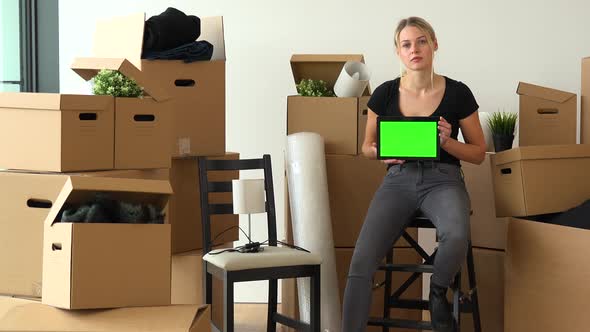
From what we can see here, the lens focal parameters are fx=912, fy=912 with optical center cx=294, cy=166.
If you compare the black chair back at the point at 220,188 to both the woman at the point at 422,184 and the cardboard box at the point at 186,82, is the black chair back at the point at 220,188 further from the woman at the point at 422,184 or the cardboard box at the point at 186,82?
the woman at the point at 422,184

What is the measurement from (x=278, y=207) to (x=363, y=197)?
788 millimetres

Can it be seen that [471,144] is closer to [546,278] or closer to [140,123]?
[546,278]

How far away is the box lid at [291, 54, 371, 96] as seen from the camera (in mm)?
3938

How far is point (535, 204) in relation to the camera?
3.26 meters

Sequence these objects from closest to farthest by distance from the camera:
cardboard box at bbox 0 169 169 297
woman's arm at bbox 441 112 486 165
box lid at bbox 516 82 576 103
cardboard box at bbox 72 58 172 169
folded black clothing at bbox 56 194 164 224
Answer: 1. folded black clothing at bbox 56 194 164 224
2. cardboard box at bbox 0 169 169 297
3. cardboard box at bbox 72 58 172 169
4. woman's arm at bbox 441 112 486 165
5. box lid at bbox 516 82 576 103

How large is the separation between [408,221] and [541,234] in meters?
0.46

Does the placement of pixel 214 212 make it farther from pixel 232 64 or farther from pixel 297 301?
pixel 232 64

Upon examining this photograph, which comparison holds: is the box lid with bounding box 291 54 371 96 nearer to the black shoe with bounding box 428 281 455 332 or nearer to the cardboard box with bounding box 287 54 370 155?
the cardboard box with bounding box 287 54 370 155

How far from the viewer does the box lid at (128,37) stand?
Answer: 11.8 ft

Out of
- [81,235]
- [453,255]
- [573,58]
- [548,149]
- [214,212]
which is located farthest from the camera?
[573,58]

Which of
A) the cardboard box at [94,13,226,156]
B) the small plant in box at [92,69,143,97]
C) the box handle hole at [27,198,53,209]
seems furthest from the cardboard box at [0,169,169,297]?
the cardboard box at [94,13,226,156]

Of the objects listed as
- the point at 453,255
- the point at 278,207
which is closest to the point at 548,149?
the point at 453,255

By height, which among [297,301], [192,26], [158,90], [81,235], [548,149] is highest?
[192,26]

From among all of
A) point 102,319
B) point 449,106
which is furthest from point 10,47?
point 102,319
